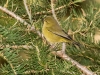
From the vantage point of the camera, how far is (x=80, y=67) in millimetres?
902

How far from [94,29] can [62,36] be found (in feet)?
0.83

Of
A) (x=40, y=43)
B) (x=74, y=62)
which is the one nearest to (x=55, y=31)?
(x=74, y=62)

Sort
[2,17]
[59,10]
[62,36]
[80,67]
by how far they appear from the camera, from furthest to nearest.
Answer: [62,36], [59,10], [2,17], [80,67]

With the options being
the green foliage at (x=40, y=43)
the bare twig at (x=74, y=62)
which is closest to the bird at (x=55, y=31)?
the green foliage at (x=40, y=43)

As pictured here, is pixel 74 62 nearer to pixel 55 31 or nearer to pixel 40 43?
pixel 40 43

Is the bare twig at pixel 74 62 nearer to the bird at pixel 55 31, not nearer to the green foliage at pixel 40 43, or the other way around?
the green foliage at pixel 40 43

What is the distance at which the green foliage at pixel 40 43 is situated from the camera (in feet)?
2.59

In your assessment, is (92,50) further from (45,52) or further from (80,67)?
(45,52)

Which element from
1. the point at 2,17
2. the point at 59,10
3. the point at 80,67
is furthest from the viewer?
the point at 59,10

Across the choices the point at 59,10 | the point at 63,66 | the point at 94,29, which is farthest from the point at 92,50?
the point at 63,66

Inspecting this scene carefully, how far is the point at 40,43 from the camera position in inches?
30.7

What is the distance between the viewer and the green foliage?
790mm

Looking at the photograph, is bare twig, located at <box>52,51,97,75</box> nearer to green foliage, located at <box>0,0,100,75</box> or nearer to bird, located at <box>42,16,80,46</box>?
green foliage, located at <box>0,0,100,75</box>

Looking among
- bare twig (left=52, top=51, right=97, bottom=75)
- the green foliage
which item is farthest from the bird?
bare twig (left=52, top=51, right=97, bottom=75)
